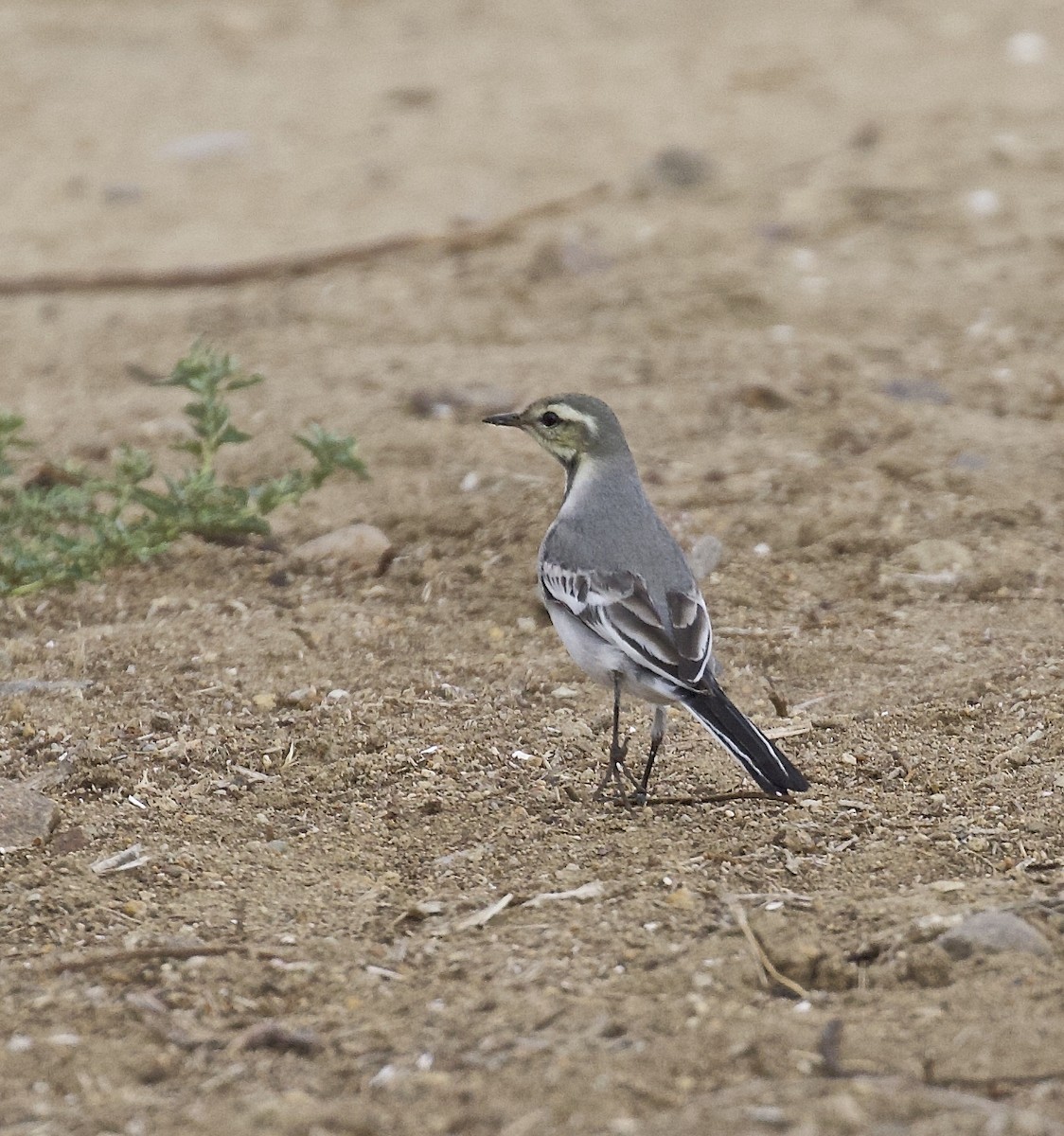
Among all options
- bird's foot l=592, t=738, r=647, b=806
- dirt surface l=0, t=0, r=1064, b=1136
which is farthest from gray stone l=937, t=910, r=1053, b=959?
bird's foot l=592, t=738, r=647, b=806

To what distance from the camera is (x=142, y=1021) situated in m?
3.76

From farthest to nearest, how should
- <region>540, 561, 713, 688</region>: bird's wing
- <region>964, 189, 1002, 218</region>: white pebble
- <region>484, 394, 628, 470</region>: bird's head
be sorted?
<region>964, 189, 1002, 218</region>: white pebble
<region>484, 394, 628, 470</region>: bird's head
<region>540, 561, 713, 688</region>: bird's wing

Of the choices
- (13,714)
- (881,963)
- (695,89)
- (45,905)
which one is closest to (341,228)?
Result: (695,89)

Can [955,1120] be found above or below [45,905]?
above

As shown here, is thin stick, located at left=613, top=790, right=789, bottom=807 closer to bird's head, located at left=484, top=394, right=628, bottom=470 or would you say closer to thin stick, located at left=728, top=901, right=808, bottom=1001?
thin stick, located at left=728, top=901, right=808, bottom=1001

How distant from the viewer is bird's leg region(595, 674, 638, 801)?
4977mm

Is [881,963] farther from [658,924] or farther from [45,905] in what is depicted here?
[45,905]

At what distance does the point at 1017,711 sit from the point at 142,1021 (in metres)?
2.76

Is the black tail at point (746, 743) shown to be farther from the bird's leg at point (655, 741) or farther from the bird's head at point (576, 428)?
the bird's head at point (576, 428)

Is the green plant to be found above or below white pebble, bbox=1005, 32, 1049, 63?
below

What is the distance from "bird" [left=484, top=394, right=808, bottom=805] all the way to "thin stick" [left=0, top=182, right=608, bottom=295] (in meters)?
4.28

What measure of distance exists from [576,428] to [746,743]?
5.50ft

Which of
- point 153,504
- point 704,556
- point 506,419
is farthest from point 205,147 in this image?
point 704,556

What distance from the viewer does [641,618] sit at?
5.06 meters
